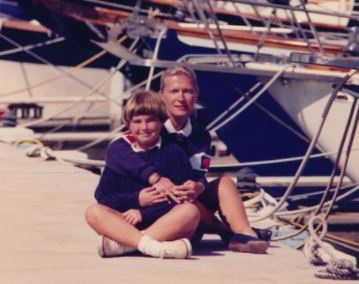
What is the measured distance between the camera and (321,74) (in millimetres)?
10961

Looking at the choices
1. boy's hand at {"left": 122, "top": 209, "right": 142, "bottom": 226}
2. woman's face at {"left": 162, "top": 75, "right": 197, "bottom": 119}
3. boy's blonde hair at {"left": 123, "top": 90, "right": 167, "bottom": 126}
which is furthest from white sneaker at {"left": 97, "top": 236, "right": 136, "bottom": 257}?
woman's face at {"left": 162, "top": 75, "right": 197, "bottom": 119}

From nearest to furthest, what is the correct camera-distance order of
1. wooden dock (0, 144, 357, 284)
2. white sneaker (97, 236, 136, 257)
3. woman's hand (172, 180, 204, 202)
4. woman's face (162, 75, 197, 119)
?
1. wooden dock (0, 144, 357, 284)
2. woman's hand (172, 180, 204, 202)
3. white sneaker (97, 236, 136, 257)
4. woman's face (162, 75, 197, 119)

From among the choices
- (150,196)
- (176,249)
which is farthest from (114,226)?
(176,249)

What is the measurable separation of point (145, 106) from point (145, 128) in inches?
4.3

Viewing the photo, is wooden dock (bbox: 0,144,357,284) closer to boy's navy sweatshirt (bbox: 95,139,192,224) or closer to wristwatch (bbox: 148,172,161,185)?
boy's navy sweatshirt (bbox: 95,139,192,224)

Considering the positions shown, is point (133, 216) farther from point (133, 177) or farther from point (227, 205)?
point (227, 205)

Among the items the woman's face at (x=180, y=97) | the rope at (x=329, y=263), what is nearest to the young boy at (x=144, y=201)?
the woman's face at (x=180, y=97)

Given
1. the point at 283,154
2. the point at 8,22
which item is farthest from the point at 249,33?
the point at 8,22

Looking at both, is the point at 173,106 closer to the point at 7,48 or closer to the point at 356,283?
the point at 356,283

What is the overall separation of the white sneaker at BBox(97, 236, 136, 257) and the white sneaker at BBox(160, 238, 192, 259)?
6.3 inches

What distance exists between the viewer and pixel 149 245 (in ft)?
19.6

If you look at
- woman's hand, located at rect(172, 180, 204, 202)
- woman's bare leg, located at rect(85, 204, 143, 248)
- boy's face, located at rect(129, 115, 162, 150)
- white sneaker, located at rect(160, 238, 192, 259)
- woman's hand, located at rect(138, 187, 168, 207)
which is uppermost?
boy's face, located at rect(129, 115, 162, 150)

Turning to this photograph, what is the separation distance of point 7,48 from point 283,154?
6661 mm

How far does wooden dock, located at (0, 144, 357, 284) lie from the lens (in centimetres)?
561
